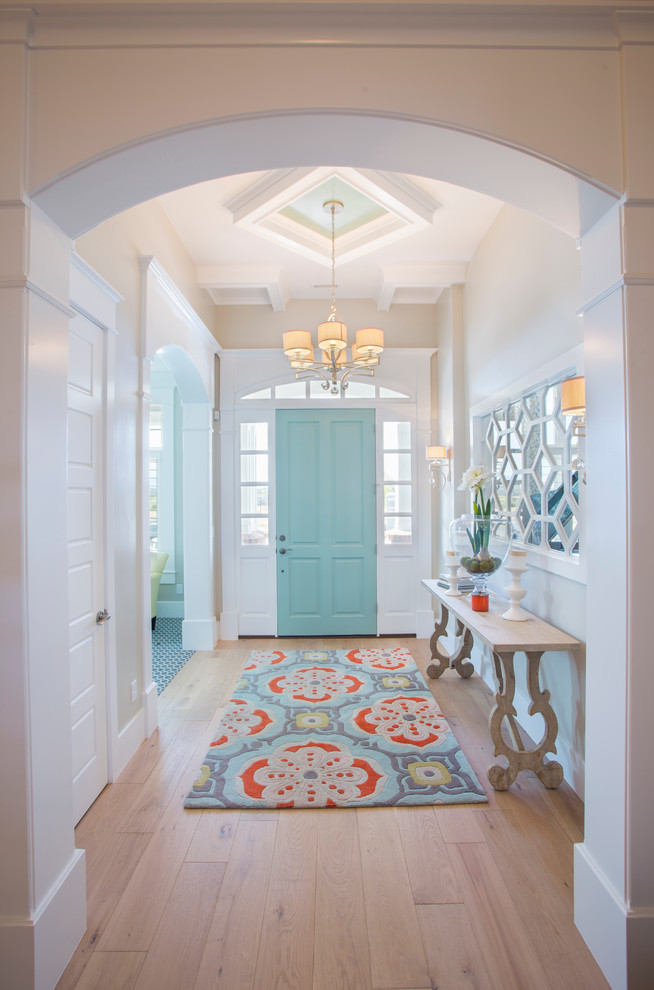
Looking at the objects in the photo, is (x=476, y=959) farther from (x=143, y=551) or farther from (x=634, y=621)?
(x=143, y=551)

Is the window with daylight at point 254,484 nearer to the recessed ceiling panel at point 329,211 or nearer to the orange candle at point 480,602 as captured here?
the recessed ceiling panel at point 329,211

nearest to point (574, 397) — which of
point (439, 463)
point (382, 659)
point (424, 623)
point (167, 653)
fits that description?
point (439, 463)

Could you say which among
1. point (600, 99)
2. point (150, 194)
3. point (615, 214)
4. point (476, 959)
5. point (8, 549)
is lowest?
point (476, 959)

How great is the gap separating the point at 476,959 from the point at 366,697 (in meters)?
1.98

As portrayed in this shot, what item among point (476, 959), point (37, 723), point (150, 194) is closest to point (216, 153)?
point (150, 194)

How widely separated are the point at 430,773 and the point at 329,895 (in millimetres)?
907

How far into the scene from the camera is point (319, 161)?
1741 millimetres

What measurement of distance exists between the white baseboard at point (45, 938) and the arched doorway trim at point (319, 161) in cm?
203

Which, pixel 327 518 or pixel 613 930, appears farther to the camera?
pixel 327 518

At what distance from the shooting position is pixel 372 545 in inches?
201

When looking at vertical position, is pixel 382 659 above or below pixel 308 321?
below

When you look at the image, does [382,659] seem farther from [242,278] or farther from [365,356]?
[242,278]

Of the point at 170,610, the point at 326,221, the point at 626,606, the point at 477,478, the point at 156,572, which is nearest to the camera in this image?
→ the point at 626,606

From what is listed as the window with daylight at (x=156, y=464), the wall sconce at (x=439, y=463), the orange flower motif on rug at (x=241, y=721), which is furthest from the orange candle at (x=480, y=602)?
the window with daylight at (x=156, y=464)
